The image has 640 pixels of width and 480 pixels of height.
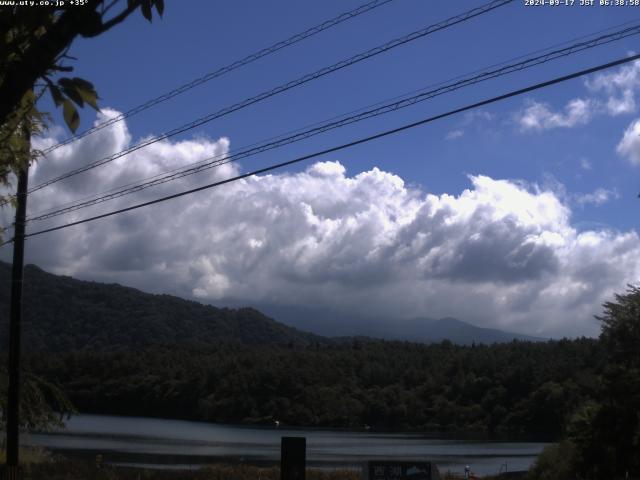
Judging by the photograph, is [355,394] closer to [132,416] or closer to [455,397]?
[455,397]

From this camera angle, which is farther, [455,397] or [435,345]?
[435,345]

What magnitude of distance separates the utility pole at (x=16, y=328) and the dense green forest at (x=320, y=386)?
215 ft

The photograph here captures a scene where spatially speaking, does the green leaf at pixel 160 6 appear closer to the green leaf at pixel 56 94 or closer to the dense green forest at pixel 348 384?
the green leaf at pixel 56 94

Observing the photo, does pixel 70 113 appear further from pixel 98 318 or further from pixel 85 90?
pixel 98 318

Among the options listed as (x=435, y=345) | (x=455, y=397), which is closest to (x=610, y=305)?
(x=455, y=397)

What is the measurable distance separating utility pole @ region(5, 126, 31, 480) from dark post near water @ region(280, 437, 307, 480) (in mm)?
10405

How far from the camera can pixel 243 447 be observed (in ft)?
198

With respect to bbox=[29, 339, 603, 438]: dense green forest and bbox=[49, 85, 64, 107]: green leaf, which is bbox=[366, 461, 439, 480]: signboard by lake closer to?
bbox=[49, 85, 64, 107]: green leaf

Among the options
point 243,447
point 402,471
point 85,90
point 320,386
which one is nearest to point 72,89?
point 85,90

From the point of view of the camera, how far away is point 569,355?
8300 centimetres

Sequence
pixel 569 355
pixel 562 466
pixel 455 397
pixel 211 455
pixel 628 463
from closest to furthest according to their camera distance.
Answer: pixel 628 463 < pixel 562 466 < pixel 211 455 < pixel 569 355 < pixel 455 397

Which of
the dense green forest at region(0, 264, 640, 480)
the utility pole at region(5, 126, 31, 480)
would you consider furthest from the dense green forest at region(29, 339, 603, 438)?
the utility pole at region(5, 126, 31, 480)

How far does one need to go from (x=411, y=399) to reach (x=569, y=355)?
67.5ft

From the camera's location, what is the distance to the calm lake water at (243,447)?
47.3 metres
